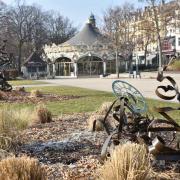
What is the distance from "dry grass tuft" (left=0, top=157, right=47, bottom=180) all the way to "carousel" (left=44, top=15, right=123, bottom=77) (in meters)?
71.9

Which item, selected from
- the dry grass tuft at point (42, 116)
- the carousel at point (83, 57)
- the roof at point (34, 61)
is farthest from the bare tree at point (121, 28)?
the dry grass tuft at point (42, 116)

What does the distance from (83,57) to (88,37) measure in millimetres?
4980

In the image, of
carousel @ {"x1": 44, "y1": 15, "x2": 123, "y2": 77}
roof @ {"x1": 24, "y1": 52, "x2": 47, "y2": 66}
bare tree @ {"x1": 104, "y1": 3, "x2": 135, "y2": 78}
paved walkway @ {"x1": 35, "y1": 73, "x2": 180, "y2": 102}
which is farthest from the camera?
roof @ {"x1": 24, "y1": 52, "x2": 47, "y2": 66}

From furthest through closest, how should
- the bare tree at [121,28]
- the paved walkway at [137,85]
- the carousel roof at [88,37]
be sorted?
the carousel roof at [88,37] < the bare tree at [121,28] < the paved walkway at [137,85]

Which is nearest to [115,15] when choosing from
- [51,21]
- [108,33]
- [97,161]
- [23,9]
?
[108,33]

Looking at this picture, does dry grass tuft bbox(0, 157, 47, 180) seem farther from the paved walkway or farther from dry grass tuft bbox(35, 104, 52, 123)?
the paved walkway

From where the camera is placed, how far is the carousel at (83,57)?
81.1m

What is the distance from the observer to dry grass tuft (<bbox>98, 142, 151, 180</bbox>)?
460 cm

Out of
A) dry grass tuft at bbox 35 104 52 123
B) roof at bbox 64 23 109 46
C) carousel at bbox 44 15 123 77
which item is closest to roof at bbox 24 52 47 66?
carousel at bbox 44 15 123 77

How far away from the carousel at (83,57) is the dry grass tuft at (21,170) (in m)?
71.9

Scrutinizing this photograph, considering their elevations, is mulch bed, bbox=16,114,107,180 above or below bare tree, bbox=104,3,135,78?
below

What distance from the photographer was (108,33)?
233ft

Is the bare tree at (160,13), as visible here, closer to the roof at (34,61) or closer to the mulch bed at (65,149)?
the roof at (34,61)

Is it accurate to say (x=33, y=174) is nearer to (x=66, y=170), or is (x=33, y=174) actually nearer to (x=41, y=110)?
(x=66, y=170)
